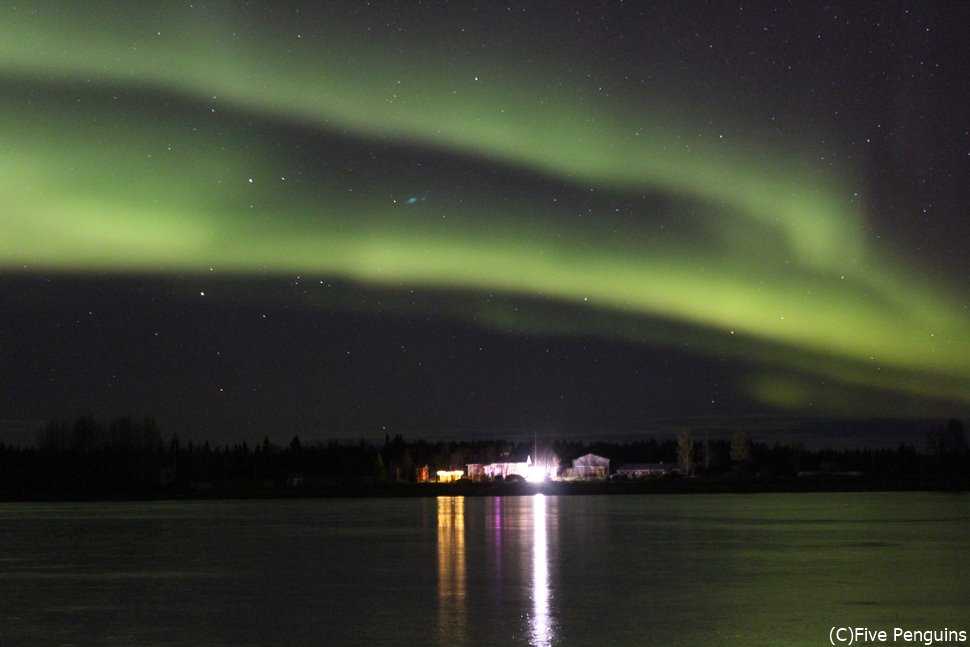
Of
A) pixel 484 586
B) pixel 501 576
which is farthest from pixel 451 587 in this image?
pixel 501 576

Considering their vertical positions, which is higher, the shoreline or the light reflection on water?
the light reflection on water

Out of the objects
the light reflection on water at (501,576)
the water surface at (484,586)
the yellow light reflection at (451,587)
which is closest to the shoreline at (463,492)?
the light reflection on water at (501,576)

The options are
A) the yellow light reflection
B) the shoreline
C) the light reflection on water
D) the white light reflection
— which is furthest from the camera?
the shoreline

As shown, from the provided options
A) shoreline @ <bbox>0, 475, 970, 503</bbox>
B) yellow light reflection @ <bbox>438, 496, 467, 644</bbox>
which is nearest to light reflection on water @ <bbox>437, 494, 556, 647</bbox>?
yellow light reflection @ <bbox>438, 496, 467, 644</bbox>

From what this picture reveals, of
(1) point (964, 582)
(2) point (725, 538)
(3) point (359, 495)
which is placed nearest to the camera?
(1) point (964, 582)

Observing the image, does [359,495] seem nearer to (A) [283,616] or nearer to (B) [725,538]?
(B) [725,538]

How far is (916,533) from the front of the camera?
151 ft

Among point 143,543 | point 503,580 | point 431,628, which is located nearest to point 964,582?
point 503,580

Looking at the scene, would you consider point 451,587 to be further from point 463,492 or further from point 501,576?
point 463,492

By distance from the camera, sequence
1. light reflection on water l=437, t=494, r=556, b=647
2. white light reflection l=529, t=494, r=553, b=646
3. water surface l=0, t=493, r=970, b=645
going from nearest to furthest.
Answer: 1. white light reflection l=529, t=494, r=553, b=646
2. water surface l=0, t=493, r=970, b=645
3. light reflection on water l=437, t=494, r=556, b=647

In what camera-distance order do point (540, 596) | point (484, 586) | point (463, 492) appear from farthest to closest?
point (463, 492)
point (484, 586)
point (540, 596)

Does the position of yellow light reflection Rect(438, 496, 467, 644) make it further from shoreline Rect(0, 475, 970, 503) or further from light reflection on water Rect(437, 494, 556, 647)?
shoreline Rect(0, 475, 970, 503)

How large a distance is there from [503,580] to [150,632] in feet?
33.0

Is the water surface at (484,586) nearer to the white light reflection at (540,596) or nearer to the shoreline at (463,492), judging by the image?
the white light reflection at (540,596)
